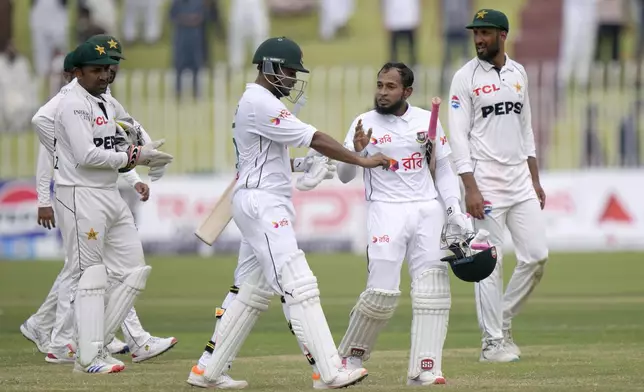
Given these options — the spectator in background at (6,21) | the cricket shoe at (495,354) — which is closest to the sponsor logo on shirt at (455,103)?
the cricket shoe at (495,354)

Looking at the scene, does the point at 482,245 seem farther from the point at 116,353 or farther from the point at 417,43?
the point at 417,43

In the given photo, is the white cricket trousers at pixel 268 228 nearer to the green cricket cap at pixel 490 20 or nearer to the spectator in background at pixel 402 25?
the green cricket cap at pixel 490 20

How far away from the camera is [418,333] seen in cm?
830

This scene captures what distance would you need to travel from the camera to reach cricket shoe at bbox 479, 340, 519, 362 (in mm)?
9562

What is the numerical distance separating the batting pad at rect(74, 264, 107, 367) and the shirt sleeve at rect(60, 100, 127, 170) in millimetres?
666

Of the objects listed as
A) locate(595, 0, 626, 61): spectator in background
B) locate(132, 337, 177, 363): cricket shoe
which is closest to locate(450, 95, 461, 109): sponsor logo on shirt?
locate(132, 337, 177, 363): cricket shoe

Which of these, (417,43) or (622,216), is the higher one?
(417,43)

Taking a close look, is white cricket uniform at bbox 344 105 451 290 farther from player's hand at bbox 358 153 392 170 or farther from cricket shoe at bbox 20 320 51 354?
cricket shoe at bbox 20 320 51 354

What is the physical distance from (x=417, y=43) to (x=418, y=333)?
1639 cm

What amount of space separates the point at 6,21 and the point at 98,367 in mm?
17199

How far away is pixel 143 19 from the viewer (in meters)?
25.8

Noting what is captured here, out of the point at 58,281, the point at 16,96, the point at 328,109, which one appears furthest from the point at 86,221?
the point at 328,109

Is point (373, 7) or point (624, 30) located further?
point (373, 7)

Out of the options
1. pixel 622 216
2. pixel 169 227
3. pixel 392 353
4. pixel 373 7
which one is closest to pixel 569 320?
pixel 392 353
